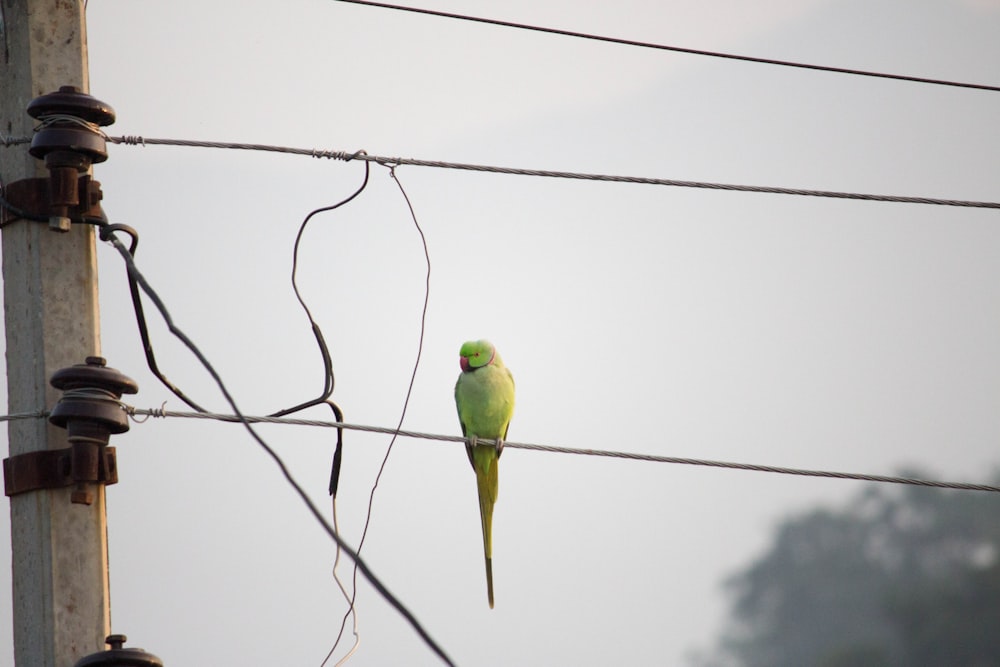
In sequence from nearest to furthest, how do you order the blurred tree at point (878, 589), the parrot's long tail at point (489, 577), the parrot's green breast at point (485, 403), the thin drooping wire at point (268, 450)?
the thin drooping wire at point (268, 450) → the parrot's long tail at point (489, 577) → the parrot's green breast at point (485, 403) → the blurred tree at point (878, 589)

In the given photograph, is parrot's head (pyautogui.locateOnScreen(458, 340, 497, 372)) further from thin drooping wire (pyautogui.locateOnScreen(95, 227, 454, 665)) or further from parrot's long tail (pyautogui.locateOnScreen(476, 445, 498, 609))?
thin drooping wire (pyautogui.locateOnScreen(95, 227, 454, 665))

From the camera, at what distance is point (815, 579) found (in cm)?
6719

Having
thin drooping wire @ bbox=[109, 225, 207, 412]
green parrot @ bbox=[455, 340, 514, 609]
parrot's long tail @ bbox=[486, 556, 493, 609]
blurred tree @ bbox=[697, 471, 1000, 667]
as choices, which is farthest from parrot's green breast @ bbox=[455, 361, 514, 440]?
blurred tree @ bbox=[697, 471, 1000, 667]

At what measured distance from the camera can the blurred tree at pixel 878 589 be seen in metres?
50.7

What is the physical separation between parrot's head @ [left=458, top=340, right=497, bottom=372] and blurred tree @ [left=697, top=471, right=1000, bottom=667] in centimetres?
4550

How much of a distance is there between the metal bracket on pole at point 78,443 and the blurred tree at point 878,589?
49593 millimetres

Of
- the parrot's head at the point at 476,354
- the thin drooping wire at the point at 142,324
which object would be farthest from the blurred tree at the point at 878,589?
the thin drooping wire at the point at 142,324

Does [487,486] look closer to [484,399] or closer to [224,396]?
[484,399]

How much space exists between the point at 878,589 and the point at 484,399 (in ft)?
178

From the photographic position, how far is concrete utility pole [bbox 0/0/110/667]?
180 inches

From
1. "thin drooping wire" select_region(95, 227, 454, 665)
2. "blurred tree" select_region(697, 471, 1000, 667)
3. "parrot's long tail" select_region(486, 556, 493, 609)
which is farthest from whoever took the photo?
"blurred tree" select_region(697, 471, 1000, 667)

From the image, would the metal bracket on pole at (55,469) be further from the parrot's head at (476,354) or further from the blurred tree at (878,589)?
the blurred tree at (878,589)

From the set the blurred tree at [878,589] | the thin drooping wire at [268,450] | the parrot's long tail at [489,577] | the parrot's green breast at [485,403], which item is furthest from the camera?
the blurred tree at [878,589]

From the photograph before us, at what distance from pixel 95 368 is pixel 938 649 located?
50.1m
